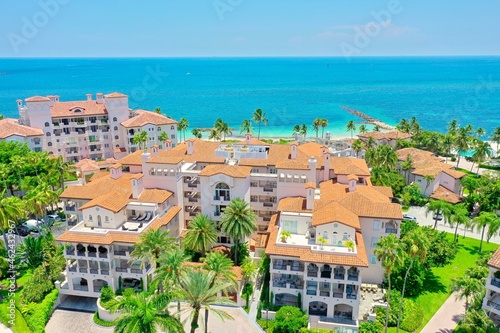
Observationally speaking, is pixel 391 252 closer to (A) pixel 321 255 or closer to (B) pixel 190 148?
(A) pixel 321 255

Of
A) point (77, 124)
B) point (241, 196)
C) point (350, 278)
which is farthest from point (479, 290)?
point (77, 124)

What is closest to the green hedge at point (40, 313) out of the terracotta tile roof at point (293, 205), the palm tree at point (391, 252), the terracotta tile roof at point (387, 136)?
the terracotta tile roof at point (293, 205)

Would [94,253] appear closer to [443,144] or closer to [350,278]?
[350,278]

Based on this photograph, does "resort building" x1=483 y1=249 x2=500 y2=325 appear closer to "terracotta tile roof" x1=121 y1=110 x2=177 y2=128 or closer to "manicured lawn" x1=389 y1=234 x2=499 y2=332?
"manicured lawn" x1=389 y1=234 x2=499 y2=332

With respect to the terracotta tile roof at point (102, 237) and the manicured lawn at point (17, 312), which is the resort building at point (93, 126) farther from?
the terracotta tile roof at point (102, 237)

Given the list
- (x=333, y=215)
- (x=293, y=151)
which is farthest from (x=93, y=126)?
(x=333, y=215)

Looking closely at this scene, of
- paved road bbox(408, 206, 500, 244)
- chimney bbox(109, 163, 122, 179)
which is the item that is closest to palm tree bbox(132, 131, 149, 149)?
chimney bbox(109, 163, 122, 179)
